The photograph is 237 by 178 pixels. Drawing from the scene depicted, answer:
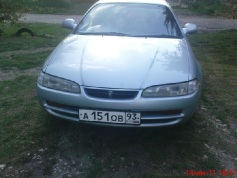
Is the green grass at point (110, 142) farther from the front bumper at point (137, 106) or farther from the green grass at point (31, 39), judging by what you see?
the green grass at point (31, 39)

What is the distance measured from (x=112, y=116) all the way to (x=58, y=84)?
622mm

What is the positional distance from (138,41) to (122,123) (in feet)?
4.22

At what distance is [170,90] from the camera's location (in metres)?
3.02

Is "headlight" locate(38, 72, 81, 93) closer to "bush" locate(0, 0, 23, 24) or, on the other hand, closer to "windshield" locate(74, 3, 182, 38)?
"windshield" locate(74, 3, 182, 38)

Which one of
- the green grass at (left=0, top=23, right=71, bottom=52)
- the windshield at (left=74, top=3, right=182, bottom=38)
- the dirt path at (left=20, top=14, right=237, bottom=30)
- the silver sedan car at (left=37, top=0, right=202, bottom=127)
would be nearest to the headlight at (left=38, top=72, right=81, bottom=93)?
the silver sedan car at (left=37, top=0, right=202, bottom=127)

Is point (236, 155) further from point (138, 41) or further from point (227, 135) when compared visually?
point (138, 41)

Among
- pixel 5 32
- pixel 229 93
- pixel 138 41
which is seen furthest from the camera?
pixel 5 32

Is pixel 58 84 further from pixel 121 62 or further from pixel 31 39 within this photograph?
pixel 31 39

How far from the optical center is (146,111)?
2947mm

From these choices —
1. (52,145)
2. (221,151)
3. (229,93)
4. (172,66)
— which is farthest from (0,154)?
(229,93)

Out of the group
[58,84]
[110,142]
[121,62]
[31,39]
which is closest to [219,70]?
[121,62]

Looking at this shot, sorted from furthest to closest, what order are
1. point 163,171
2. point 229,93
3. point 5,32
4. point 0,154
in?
point 5,32 < point 229,93 < point 0,154 < point 163,171

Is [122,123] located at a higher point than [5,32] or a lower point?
higher

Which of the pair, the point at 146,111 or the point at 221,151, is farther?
the point at 221,151
